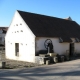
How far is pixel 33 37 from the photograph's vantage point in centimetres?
1741

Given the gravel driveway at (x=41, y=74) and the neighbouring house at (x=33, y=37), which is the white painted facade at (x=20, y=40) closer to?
the neighbouring house at (x=33, y=37)

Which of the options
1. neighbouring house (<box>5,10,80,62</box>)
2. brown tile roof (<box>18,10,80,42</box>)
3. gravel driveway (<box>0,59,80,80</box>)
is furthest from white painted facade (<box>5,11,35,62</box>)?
gravel driveway (<box>0,59,80,80</box>)

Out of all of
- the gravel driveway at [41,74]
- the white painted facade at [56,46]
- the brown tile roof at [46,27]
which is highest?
the brown tile roof at [46,27]

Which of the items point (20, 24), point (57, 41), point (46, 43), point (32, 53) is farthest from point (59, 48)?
point (20, 24)

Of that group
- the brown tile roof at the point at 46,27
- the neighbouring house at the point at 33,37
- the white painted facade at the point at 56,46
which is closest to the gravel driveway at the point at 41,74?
the neighbouring house at the point at 33,37

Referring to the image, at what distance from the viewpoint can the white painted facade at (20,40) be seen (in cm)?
1770

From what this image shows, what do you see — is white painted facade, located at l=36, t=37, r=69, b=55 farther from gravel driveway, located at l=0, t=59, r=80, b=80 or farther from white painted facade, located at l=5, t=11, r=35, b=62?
gravel driveway, located at l=0, t=59, r=80, b=80

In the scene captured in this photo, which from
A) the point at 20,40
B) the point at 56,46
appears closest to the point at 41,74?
the point at 20,40

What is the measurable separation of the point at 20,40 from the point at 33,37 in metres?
2.31

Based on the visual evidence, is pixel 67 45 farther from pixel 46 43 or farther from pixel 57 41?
pixel 46 43

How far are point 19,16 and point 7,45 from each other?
4428 mm

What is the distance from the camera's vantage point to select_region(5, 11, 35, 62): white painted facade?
17.7m

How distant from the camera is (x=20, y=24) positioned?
62.7 ft

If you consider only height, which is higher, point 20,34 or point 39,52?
point 20,34
